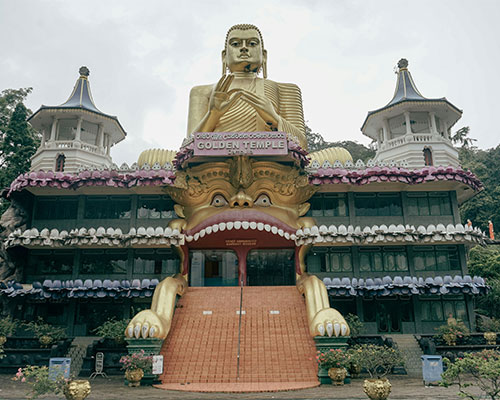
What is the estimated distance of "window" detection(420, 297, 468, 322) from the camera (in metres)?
21.9

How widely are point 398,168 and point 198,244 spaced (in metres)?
10.9

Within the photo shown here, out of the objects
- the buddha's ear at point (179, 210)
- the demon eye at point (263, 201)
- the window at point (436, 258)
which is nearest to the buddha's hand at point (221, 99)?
the demon eye at point (263, 201)

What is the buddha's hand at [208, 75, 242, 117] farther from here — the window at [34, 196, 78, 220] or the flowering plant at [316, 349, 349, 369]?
the flowering plant at [316, 349, 349, 369]

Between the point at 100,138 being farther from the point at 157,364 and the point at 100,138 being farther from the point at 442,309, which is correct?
the point at 442,309

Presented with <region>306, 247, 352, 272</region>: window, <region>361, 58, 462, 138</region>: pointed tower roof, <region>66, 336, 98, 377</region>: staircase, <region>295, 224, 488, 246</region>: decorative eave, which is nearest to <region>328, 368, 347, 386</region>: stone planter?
<region>295, 224, 488, 246</region>: decorative eave

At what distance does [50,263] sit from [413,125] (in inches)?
1028

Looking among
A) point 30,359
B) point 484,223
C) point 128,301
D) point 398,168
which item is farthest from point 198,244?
point 484,223

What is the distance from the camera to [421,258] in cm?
2289

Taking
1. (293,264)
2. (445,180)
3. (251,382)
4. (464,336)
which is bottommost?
(251,382)

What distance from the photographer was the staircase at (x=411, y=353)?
1800 cm

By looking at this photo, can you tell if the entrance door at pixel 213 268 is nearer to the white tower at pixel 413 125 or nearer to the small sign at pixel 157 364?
the small sign at pixel 157 364

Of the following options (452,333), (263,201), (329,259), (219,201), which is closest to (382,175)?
(329,259)

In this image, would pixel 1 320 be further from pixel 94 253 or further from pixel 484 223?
pixel 484 223

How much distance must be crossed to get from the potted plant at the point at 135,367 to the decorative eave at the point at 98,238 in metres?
7.06
